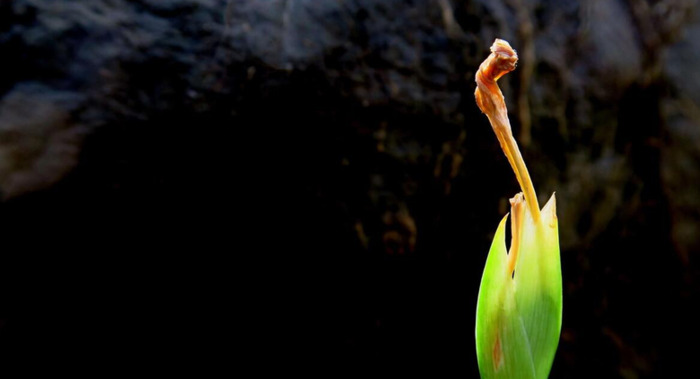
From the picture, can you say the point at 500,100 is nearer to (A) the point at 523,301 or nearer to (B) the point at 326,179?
(A) the point at 523,301

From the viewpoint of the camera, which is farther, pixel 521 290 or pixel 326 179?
pixel 326 179

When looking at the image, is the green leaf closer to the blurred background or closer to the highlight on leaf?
the highlight on leaf

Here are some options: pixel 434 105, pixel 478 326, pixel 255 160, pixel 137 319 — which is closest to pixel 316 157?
pixel 255 160

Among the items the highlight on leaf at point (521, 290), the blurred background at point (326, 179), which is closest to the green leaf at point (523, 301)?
the highlight on leaf at point (521, 290)

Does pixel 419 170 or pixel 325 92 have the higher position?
pixel 325 92

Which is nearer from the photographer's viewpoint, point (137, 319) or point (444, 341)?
point (137, 319)

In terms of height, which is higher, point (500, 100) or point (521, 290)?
point (500, 100)

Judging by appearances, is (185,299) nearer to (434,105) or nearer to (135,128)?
(135,128)

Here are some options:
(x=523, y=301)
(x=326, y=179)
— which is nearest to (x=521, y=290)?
(x=523, y=301)
